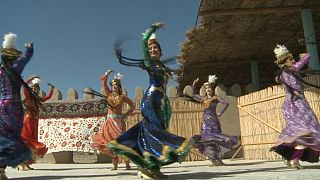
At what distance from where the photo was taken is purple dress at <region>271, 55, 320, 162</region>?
20.0 feet

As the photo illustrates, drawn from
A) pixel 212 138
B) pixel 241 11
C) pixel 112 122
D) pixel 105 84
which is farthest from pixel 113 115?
pixel 241 11

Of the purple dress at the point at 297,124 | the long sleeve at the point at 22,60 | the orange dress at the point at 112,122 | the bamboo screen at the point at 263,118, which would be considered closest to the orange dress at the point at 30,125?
the orange dress at the point at 112,122

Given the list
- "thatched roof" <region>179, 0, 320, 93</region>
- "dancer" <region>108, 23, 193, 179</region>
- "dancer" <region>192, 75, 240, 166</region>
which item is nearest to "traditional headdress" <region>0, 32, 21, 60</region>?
"dancer" <region>108, 23, 193, 179</region>

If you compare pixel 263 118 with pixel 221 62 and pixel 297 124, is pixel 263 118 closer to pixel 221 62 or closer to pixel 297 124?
pixel 297 124

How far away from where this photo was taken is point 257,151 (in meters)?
11.4

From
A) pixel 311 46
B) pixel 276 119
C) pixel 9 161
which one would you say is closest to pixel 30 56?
pixel 9 161

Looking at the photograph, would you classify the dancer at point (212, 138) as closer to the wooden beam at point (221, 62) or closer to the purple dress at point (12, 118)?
the purple dress at point (12, 118)

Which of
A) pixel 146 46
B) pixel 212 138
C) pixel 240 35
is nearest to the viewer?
pixel 146 46

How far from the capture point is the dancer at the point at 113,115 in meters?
8.45

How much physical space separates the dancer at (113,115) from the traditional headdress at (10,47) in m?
2.91

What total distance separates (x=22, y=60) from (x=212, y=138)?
4.81 m

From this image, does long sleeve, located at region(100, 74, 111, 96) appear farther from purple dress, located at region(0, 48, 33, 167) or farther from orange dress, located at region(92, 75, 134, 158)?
purple dress, located at region(0, 48, 33, 167)

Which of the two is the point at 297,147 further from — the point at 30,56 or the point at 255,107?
the point at 255,107

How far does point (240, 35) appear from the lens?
1486 centimetres
